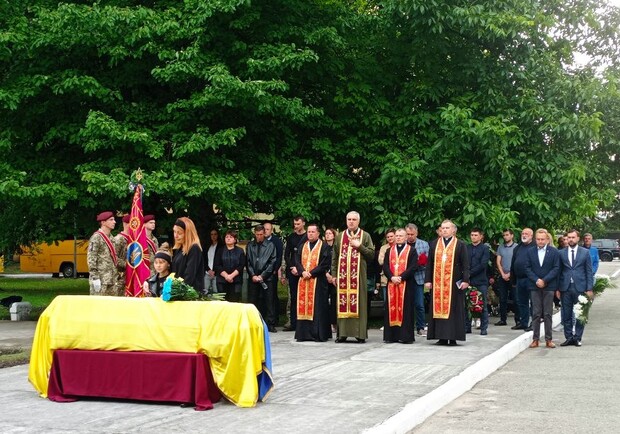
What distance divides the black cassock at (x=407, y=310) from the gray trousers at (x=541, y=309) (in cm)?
206

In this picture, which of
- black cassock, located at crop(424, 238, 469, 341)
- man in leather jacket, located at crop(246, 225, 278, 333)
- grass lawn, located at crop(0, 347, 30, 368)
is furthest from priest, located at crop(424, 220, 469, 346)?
grass lawn, located at crop(0, 347, 30, 368)

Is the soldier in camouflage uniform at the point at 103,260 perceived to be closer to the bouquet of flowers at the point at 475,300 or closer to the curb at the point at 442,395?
the curb at the point at 442,395

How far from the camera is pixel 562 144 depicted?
20562 mm

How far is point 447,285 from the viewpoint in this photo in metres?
16.3

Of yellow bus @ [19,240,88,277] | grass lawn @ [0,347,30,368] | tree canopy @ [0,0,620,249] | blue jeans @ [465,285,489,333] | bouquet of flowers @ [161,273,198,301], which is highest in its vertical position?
tree canopy @ [0,0,620,249]

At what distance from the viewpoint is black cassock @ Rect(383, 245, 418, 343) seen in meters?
16.3

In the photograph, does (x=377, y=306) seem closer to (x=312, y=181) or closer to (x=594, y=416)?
(x=312, y=181)

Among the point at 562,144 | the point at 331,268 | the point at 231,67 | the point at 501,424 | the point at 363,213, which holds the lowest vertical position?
the point at 501,424

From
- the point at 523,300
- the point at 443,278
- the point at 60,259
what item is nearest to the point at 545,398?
the point at 443,278

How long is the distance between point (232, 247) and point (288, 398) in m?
8.86

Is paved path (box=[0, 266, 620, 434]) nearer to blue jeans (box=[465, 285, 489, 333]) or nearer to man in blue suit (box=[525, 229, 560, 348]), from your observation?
man in blue suit (box=[525, 229, 560, 348])

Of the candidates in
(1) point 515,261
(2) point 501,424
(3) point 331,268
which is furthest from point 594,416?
(1) point 515,261

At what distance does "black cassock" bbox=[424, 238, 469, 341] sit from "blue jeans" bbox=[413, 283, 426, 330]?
1.48 meters

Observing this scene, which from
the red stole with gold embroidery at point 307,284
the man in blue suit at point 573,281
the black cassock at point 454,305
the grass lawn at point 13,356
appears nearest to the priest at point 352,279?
the red stole with gold embroidery at point 307,284
